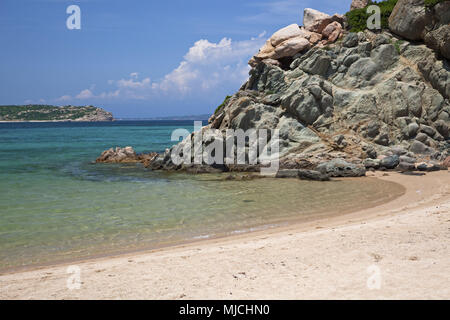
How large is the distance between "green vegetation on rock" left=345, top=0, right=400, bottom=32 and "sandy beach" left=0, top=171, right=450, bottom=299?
2417cm

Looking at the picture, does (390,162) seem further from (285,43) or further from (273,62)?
(285,43)

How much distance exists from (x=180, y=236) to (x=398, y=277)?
280 inches

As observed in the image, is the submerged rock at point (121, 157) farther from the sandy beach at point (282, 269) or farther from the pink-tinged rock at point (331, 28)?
the sandy beach at point (282, 269)

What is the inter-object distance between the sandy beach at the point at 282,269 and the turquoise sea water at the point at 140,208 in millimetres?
1542

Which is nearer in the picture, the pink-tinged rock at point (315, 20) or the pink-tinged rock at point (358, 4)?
the pink-tinged rock at point (315, 20)

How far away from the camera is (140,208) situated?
16047mm

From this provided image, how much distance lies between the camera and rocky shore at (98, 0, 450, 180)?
27109 mm

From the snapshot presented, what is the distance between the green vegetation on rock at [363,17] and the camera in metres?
31.2

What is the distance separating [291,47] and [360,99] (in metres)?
7.42

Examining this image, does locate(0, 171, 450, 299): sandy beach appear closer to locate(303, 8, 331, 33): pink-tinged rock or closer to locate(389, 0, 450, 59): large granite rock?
locate(389, 0, 450, 59): large granite rock

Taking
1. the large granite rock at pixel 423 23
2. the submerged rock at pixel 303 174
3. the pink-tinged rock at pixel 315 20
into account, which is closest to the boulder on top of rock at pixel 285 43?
the pink-tinged rock at pixel 315 20

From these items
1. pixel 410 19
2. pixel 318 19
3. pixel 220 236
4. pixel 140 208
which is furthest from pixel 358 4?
pixel 220 236

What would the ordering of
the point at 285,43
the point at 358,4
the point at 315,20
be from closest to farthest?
the point at 285,43 → the point at 315,20 → the point at 358,4
